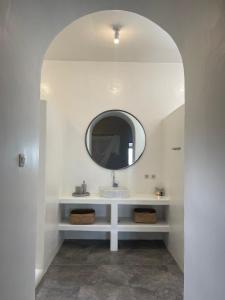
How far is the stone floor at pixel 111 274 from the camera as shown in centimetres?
249

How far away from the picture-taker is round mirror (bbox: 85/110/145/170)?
423 cm

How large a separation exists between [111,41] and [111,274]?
9.06 ft

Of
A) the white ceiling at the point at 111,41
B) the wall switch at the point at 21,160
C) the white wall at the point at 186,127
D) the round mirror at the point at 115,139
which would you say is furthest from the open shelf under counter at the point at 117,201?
the wall switch at the point at 21,160

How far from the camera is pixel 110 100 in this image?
4.23 m

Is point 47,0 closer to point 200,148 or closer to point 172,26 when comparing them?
point 172,26

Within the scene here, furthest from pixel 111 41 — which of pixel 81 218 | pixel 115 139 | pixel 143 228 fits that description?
pixel 143 228

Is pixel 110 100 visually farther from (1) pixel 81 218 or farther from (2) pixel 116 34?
(1) pixel 81 218

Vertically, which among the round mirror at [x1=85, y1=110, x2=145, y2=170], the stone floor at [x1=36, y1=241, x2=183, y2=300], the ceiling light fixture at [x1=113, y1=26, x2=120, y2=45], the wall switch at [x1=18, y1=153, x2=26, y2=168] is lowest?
the stone floor at [x1=36, y1=241, x2=183, y2=300]

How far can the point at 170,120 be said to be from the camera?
3.78 meters

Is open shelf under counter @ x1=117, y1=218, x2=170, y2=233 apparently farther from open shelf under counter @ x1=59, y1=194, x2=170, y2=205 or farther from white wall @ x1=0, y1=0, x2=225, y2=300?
white wall @ x1=0, y1=0, x2=225, y2=300

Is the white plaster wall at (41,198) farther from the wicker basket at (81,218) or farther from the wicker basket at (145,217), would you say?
the wicker basket at (145,217)

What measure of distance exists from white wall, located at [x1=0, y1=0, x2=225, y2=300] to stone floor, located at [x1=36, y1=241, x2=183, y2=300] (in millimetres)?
725

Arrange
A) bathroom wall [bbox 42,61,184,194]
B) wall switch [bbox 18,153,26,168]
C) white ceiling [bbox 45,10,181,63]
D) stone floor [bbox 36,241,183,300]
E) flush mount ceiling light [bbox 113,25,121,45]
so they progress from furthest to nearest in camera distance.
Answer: bathroom wall [bbox 42,61,184,194], flush mount ceiling light [bbox 113,25,121,45], white ceiling [bbox 45,10,181,63], stone floor [bbox 36,241,183,300], wall switch [bbox 18,153,26,168]

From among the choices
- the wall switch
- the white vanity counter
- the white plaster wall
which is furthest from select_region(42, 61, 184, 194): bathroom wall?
the wall switch
